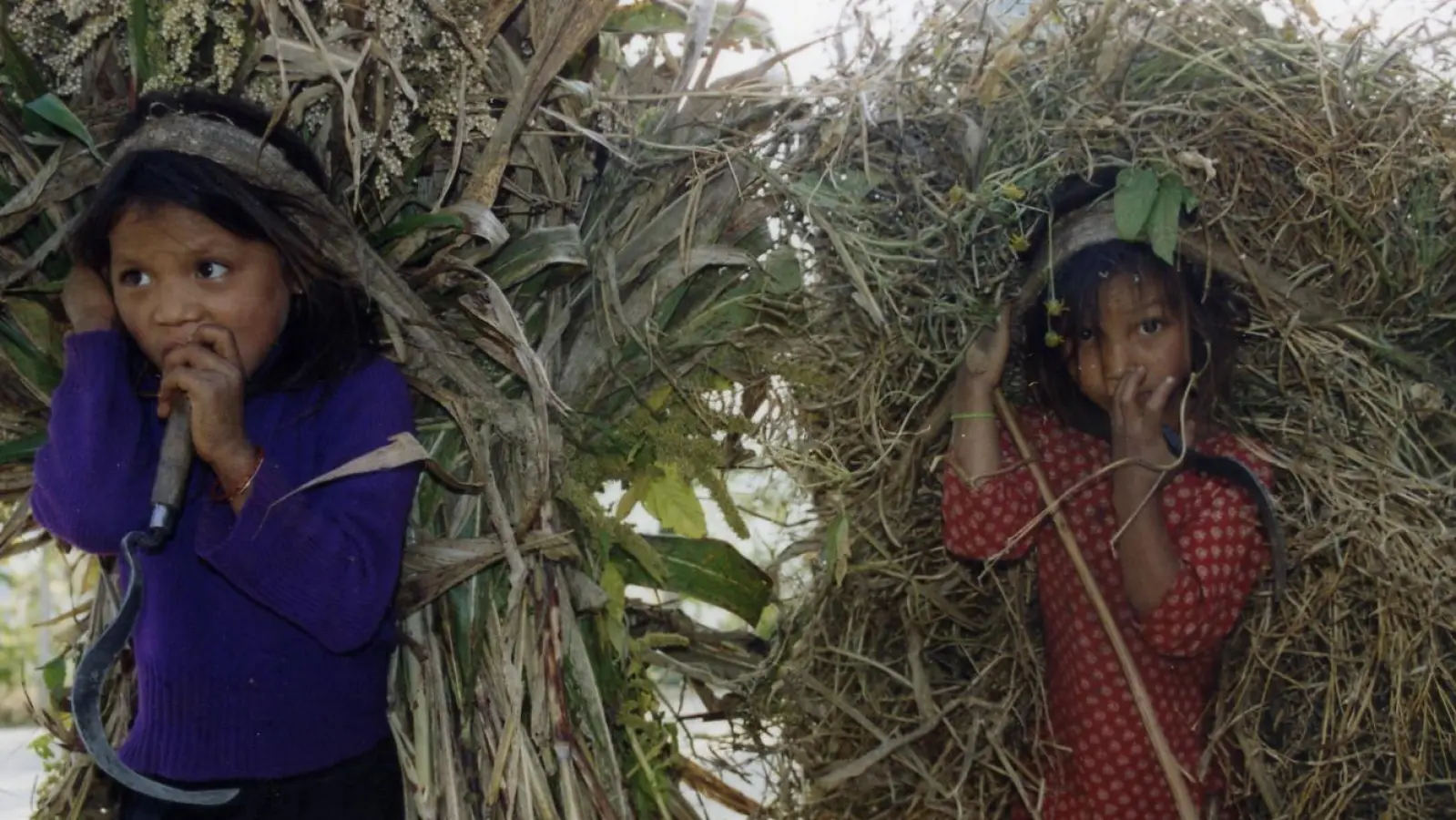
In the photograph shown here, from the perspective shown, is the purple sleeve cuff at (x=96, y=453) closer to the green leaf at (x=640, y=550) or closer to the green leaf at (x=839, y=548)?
the green leaf at (x=640, y=550)

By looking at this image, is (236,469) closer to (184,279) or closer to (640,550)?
(184,279)

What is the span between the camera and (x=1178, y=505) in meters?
0.81

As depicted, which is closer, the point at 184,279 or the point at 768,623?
the point at 184,279

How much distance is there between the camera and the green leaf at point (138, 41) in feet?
2.60

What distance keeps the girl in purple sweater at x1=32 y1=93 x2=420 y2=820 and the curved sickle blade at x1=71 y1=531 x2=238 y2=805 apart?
3 centimetres

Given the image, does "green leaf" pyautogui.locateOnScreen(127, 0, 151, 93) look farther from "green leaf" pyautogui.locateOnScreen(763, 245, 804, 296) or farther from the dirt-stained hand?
the dirt-stained hand

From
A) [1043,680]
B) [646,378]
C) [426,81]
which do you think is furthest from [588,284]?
[1043,680]

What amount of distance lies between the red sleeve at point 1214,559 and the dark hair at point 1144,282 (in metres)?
0.05

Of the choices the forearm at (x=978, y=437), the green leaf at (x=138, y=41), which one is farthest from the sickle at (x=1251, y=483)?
the green leaf at (x=138, y=41)

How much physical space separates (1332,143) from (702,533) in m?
0.52

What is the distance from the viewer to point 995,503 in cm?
85

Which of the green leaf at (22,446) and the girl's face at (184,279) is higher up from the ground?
the girl's face at (184,279)

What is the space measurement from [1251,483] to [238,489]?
63 cm

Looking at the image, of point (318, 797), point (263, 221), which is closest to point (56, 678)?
point (318, 797)
